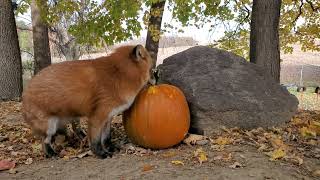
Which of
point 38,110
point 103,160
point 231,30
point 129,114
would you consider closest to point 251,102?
point 129,114

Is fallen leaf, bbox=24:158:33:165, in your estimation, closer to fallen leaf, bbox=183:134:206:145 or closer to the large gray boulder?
fallen leaf, bbox=183:134:206:145

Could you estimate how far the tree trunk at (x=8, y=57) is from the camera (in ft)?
36.6

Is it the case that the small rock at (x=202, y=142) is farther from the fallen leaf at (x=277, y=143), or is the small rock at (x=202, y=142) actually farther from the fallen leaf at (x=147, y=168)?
the fallen leaf at (x=147, y=168)

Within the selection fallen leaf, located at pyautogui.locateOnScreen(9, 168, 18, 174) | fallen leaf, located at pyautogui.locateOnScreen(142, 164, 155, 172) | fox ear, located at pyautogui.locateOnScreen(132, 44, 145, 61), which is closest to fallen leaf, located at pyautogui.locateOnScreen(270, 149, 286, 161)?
fallen leaf, located at pyautogui.locateOnScreen(142, 164, 155, 172)

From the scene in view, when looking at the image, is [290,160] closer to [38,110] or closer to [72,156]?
[72,156]

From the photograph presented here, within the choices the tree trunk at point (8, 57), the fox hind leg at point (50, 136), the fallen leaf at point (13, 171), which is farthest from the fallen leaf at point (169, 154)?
the tree trunk at point (8, 57)

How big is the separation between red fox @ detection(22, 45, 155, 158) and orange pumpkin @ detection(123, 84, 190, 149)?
16 cm

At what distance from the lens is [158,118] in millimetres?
5336

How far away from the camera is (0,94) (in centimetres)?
1116

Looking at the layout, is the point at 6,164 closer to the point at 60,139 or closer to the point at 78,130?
the point at 60,139

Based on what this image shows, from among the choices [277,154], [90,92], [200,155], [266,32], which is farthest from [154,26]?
[277,154]

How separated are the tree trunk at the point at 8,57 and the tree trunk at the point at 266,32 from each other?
20.3ft

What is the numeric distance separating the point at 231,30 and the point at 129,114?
1052 cm

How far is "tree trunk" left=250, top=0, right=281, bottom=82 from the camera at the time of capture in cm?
832
